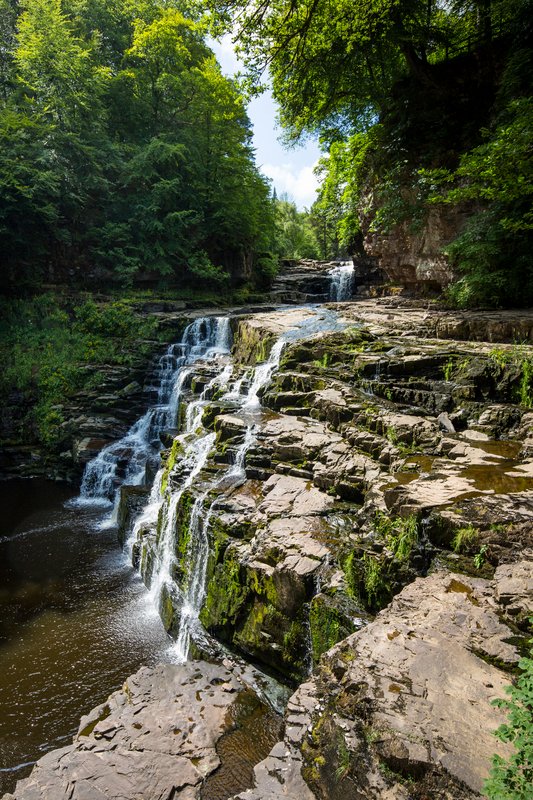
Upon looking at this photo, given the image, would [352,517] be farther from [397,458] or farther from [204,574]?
[204,574]

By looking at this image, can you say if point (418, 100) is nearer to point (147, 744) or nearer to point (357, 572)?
point (357, 572)

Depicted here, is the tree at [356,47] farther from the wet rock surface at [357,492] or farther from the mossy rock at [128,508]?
the mossy rock at [128,508]

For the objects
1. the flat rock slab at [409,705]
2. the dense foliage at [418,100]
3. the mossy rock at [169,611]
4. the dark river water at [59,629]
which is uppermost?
the dense foliage at [418,100]

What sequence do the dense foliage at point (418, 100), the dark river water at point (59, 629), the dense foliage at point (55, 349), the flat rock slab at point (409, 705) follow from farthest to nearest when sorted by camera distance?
the dense foliage at point (55, 349) → the dense foliage at point (418, 100) → the dark river water at point (59, 629) → the flat rock slab at point (409, 705)

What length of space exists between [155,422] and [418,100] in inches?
601

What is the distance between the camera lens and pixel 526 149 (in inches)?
314

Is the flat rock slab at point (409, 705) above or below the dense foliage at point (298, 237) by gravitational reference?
below

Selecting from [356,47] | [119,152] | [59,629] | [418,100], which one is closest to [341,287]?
[418,100]

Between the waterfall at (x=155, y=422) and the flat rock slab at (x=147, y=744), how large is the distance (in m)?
8.94

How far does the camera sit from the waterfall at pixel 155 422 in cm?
1472

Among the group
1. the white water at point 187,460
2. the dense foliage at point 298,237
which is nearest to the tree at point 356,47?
the white water at point 187,460

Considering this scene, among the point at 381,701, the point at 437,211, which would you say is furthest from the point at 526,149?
the point at 381,701

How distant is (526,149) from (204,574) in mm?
10613

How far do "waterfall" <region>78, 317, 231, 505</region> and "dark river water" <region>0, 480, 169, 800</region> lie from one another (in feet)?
5.88
